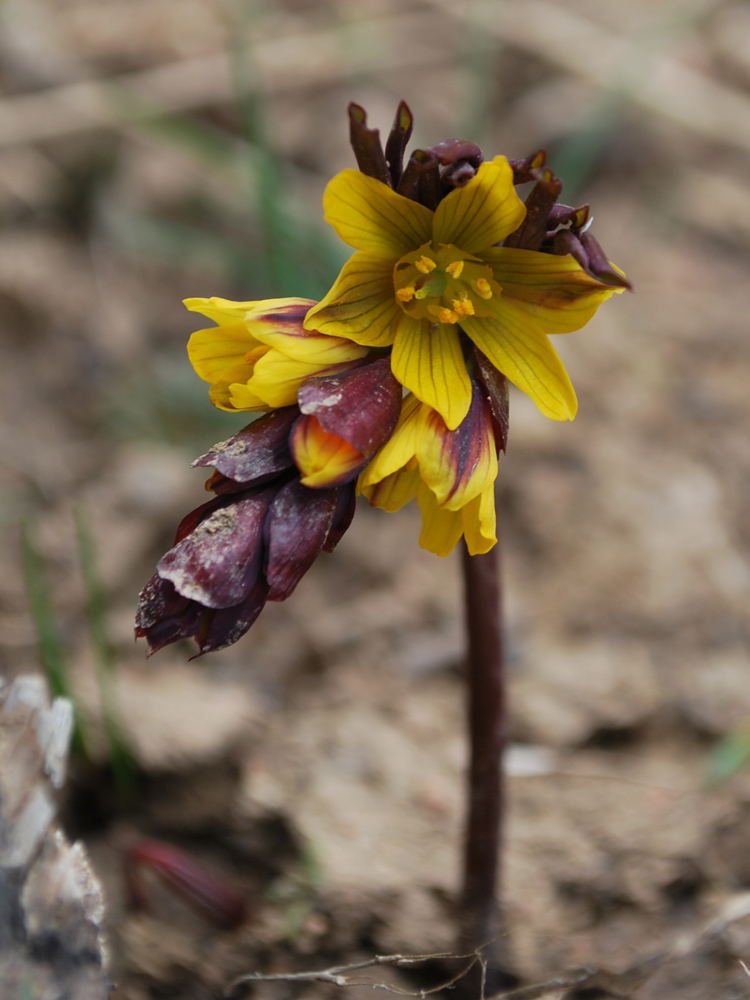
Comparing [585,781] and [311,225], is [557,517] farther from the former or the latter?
[311,225]

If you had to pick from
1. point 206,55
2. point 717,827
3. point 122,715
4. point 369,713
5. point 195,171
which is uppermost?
point 206,55

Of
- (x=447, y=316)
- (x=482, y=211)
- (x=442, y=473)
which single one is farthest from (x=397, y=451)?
(x=482, y=211)

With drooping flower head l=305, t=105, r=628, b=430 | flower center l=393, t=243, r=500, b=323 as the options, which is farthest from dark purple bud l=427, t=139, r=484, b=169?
flower center l=393, t=243, r=500, b=323

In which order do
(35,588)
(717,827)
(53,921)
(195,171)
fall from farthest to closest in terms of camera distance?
(195,171), (717,827), (35,588), (53,921)

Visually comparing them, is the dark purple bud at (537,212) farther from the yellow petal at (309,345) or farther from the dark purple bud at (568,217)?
the yellow petal at (309,345)

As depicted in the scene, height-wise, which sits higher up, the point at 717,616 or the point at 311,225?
the point at 311,225

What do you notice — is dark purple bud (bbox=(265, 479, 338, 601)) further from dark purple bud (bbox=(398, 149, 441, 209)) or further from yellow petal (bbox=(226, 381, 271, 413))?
dark purple bud (bbox=(398, 149, 441, 209))

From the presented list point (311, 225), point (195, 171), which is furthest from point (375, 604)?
point (195, 171)

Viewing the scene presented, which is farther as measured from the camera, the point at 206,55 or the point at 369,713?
the point at 206,55
